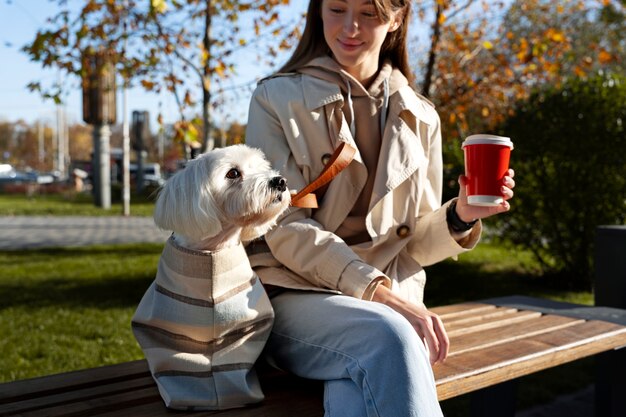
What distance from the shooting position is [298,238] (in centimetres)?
231

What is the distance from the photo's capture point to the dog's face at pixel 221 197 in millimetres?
1900

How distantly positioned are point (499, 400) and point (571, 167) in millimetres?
4547

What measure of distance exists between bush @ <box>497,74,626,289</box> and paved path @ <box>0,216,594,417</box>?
13.3 ft

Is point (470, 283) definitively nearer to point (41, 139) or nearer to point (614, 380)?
point (614, 380)

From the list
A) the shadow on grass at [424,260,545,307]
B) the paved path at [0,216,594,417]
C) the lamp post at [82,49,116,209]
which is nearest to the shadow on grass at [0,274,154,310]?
the paved path at [0,216,594,417]

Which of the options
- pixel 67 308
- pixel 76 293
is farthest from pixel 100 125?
pixel 67 308

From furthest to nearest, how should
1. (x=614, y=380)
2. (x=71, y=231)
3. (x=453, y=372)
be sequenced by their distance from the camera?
(x=71, y=231) → (x=614, y=380) → (x=453, y=372)

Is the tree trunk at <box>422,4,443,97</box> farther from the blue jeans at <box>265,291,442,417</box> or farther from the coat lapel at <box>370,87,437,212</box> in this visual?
the blue jeans at <box>265,291,442,417</box>

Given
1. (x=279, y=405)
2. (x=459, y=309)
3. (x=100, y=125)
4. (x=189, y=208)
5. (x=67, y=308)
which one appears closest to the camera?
(x=189, y=208)

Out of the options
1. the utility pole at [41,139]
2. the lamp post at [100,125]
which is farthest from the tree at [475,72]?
the utility pole at [41,139]

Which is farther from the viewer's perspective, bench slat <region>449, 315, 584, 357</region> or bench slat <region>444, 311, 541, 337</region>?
bench slat <region>444, 311, 541, 337</region>

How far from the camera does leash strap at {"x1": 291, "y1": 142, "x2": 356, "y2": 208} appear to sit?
228 cm

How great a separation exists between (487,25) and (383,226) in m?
7.28

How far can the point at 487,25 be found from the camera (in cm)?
899
